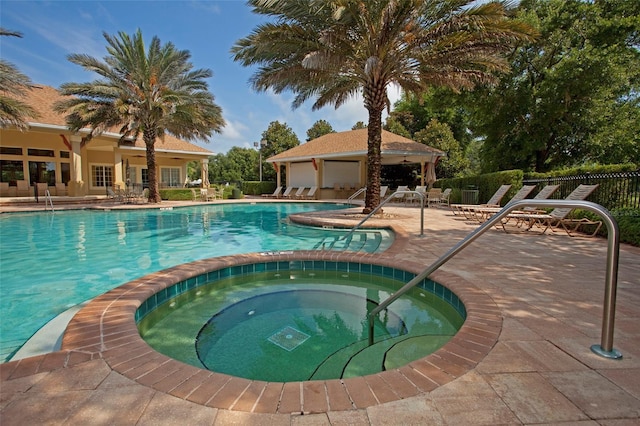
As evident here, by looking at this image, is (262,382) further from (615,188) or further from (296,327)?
(615,188)

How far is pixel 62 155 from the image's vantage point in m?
22.3

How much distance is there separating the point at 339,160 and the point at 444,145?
838 centimetres

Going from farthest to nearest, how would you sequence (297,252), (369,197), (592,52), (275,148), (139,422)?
(275,148), (592,52), (369,197), (297,252), (139,422)

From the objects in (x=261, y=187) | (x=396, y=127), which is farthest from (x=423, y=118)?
(x=261, y=187)

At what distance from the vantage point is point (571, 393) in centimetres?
182

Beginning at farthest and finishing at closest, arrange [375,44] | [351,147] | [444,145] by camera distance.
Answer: [444,145] → [351,147] → [375,44]

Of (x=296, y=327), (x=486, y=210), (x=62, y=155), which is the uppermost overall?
(x=62, y=155)

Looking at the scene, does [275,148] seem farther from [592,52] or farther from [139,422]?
[139,422]

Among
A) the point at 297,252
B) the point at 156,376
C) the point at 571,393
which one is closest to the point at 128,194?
the point at 297,252

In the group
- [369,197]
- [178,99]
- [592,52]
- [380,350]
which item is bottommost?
[380,350]

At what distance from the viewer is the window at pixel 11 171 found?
20.2 metres

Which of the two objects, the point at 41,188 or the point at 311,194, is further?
the point at 311,194

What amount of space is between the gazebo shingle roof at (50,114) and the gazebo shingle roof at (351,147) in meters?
6.88

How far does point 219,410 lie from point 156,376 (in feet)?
1.82
